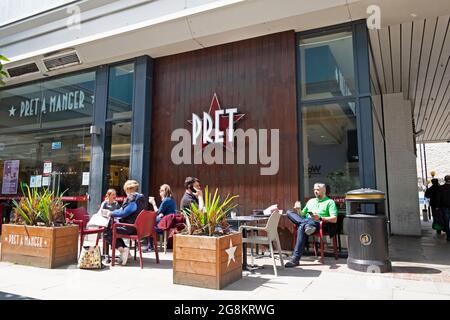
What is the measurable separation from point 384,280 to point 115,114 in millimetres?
6272

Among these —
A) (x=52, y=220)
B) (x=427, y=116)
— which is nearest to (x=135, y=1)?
(x=52, y=220)

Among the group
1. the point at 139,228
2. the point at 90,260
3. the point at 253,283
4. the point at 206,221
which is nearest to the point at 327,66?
the point at 206,221

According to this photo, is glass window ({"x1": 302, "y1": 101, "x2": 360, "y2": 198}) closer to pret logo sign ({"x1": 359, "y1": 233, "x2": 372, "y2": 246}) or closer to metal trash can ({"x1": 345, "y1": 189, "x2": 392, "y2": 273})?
metal trash can ({"x1": 345, "y1": 189, "x2": 392, "y2": 273})

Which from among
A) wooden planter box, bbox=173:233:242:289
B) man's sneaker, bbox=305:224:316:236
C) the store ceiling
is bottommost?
wooden planter box, bbox=173:233:242:289

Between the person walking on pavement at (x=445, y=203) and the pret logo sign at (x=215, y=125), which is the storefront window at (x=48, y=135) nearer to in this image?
the pret logo sign at (x=215, y=125)

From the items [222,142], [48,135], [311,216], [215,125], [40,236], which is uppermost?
[48,135]

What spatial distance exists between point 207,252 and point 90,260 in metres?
1.93

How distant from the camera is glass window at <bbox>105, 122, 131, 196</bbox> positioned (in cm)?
776

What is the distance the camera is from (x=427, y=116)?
507 inches

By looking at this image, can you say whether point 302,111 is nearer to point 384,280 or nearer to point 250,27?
point 250,27

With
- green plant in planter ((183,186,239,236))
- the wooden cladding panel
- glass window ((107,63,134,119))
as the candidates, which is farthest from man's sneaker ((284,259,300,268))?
glass window ((107,63,134,119))

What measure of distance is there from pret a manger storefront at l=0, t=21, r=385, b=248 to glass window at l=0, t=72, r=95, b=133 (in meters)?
0.04

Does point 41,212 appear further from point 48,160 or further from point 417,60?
point 417,60

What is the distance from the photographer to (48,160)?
895 cm
